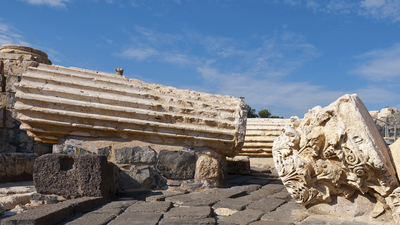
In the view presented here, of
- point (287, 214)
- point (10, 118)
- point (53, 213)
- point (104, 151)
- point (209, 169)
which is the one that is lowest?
point (287, 214)

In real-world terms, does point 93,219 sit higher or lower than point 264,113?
lower

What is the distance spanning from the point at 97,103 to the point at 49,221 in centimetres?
172

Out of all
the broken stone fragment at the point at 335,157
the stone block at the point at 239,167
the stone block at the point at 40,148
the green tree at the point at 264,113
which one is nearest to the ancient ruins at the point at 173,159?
the broken stone fragment at the point at 335,157

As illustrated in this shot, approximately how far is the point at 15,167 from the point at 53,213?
3162 mm

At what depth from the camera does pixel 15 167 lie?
496 cm

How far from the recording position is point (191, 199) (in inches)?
130

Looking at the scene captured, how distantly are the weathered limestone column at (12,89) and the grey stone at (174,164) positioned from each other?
422cm

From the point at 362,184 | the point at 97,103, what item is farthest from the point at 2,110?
the point at 362,184

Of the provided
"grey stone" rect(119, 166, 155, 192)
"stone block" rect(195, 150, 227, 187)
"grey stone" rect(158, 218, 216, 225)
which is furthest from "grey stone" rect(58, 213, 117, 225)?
"stone block" rect(195, 150, 227, 187)

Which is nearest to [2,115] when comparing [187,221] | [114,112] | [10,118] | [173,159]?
[10,118]

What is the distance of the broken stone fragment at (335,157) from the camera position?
2424 mm

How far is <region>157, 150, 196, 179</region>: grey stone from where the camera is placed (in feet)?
12.8

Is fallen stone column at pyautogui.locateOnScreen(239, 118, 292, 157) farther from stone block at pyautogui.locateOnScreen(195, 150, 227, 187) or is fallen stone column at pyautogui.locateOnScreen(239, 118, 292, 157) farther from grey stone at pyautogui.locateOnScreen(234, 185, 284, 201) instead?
stone block at pyautogui.locateOnScreen(195, 150, 227, 187)

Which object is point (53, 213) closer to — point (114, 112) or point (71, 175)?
point (71, 175)
